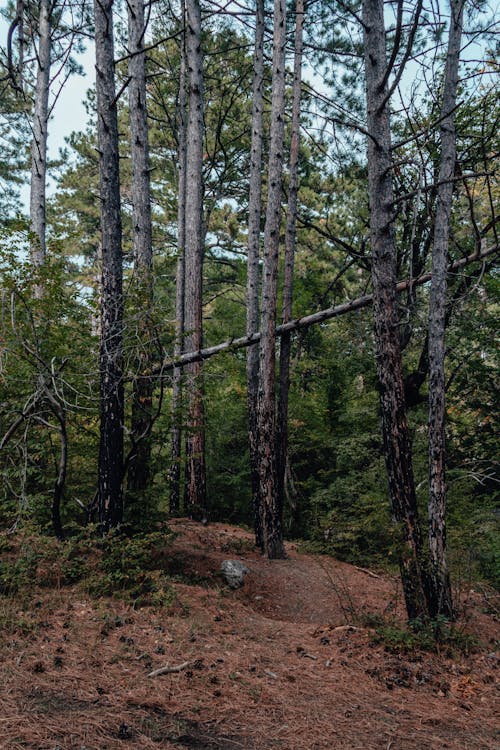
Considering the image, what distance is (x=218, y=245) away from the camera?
680 inches

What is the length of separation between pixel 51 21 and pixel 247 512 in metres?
11.9

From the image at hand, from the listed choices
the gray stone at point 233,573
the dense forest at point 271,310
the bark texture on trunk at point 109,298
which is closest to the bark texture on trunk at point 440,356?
the dense forest at point 271,310

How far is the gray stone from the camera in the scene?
683 cm

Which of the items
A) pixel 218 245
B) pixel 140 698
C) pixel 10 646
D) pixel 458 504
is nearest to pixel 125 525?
pixel 10 646

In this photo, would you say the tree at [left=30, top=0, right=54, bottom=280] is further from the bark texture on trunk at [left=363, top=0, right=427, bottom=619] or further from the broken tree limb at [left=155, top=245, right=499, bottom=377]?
the bark texture on trunk at [left=363, top=0, right=427, bottom=619]

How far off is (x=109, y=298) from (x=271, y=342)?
305 centimetres

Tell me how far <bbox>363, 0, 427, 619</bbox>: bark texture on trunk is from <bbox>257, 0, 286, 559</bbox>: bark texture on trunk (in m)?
3.07

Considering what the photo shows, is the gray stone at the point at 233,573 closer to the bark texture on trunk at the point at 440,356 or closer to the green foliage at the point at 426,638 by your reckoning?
the green foliage at the point at 426,638

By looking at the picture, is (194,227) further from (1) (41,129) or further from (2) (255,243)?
(1) (41,129)

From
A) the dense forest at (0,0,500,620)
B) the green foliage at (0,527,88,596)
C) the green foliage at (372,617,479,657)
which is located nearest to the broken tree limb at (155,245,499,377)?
the dense forest at (0,0,500,620)

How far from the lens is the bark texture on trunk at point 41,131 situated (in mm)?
10539

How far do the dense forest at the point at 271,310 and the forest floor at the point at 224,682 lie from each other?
0.94m

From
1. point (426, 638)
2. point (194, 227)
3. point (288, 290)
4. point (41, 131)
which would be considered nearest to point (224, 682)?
point (426, 638)

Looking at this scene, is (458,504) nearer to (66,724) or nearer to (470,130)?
(470,130)
